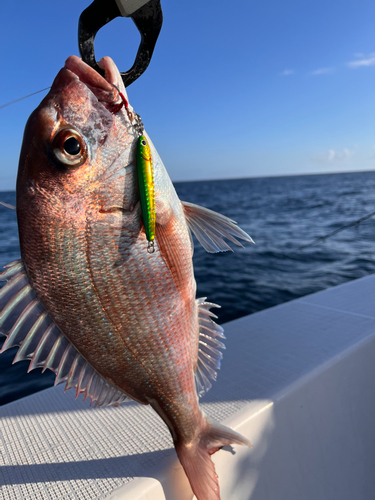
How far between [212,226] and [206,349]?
24.1 inches

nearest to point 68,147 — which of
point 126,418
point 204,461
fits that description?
point 204,461

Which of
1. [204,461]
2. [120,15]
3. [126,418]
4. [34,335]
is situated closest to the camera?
[120,15]

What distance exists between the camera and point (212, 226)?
150 centimetres

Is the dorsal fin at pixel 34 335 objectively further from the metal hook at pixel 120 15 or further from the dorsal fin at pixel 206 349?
the metal hook at pixel 120 15

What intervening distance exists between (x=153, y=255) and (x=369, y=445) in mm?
2392

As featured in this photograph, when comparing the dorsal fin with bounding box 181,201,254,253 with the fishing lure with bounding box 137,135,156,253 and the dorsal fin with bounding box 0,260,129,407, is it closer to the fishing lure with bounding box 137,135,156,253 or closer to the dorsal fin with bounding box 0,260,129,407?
the fishing lure with bounding box 137,135,156,253

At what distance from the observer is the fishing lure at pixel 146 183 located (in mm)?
1156

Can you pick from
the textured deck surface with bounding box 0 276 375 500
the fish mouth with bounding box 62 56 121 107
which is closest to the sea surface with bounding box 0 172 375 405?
the textured deck surface with bounding box 0 276 375 500

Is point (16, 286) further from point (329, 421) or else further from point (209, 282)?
point (209, 282)

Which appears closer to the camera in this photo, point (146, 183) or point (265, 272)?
point (146, 183)

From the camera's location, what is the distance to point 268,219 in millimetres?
22828

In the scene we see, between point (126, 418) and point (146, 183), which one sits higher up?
point (146, 183)

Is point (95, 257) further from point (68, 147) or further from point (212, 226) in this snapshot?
point (212, 226)

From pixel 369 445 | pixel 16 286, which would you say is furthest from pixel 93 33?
pixel 369 445
